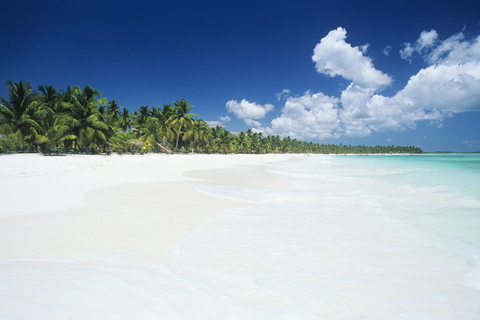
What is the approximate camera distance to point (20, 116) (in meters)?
23.7

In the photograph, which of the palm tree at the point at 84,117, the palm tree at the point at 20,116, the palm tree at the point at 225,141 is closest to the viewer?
the palm tree at the point at 20,116

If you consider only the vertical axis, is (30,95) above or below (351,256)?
above

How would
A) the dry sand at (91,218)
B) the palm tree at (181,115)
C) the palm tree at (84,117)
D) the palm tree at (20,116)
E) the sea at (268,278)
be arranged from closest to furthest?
the sea at (268,278) < the dry sand at (91,218) < the palm tree at (20,116) < the palm tree at (84,117) < the palm tree at (181,115)

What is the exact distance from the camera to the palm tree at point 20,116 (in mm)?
22547

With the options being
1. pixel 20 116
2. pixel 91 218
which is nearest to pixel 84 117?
pixel 20 116

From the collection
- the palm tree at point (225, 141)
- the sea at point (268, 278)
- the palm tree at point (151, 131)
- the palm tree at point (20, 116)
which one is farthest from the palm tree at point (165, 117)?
the sea at point (268, 278)

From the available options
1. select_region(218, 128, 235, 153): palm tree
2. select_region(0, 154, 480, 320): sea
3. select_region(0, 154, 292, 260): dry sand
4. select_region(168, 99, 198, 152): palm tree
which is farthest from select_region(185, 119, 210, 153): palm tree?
select_region(0, 154, 480, 320): sea

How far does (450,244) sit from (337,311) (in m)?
3.30

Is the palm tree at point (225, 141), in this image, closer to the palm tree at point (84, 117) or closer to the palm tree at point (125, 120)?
the palm tree at point (125, 120)

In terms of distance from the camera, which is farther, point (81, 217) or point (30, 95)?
point (30, 95)

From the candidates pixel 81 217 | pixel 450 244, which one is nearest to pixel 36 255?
pixel 81 217

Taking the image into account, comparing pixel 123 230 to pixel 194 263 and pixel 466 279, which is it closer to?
pixel 194 263

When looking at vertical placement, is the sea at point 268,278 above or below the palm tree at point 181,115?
below

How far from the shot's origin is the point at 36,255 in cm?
296
